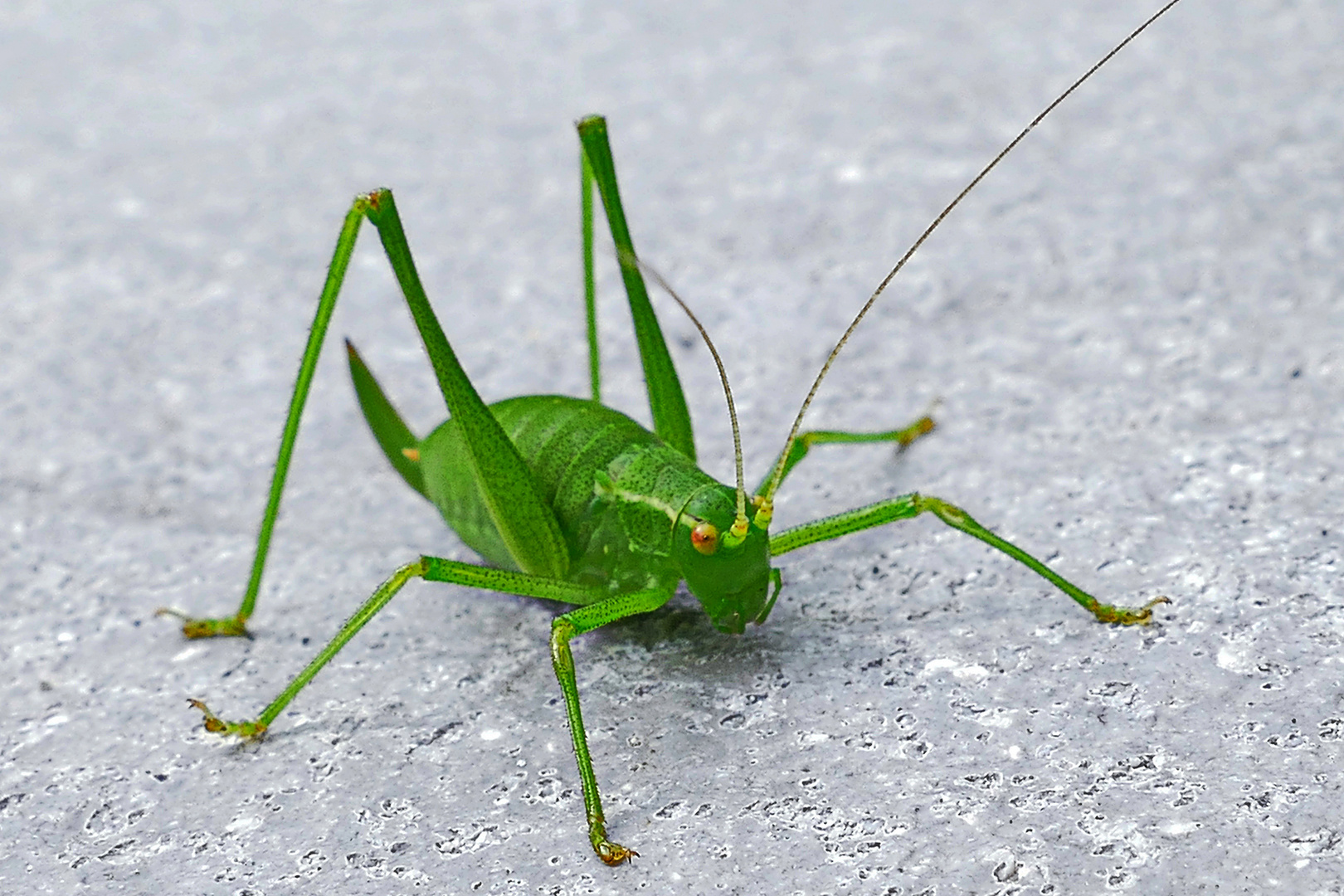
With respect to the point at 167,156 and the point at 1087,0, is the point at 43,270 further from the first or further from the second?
the point at 1087,0

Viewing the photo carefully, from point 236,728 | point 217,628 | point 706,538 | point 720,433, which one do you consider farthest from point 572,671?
point 720,433

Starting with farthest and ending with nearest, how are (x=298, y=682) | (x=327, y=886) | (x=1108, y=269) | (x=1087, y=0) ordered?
(x=1087, y=0)
(x=1108, y=269)
(x=298, y=682)
(x=327, y=886)

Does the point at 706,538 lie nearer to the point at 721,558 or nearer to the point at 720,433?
the point at 721,558

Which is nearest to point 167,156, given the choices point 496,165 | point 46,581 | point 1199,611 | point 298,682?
point 496,165

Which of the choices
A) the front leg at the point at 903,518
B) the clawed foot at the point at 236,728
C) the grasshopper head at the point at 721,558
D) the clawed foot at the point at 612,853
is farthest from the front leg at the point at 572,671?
the clawed foot at the point at 236,728

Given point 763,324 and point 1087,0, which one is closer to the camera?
point 763,324

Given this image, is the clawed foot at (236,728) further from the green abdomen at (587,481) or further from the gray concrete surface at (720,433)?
the green abdomen at (587,481)

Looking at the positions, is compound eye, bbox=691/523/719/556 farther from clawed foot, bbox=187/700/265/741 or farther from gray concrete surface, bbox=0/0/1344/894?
clawed foot, bbox=187/700/265/741
